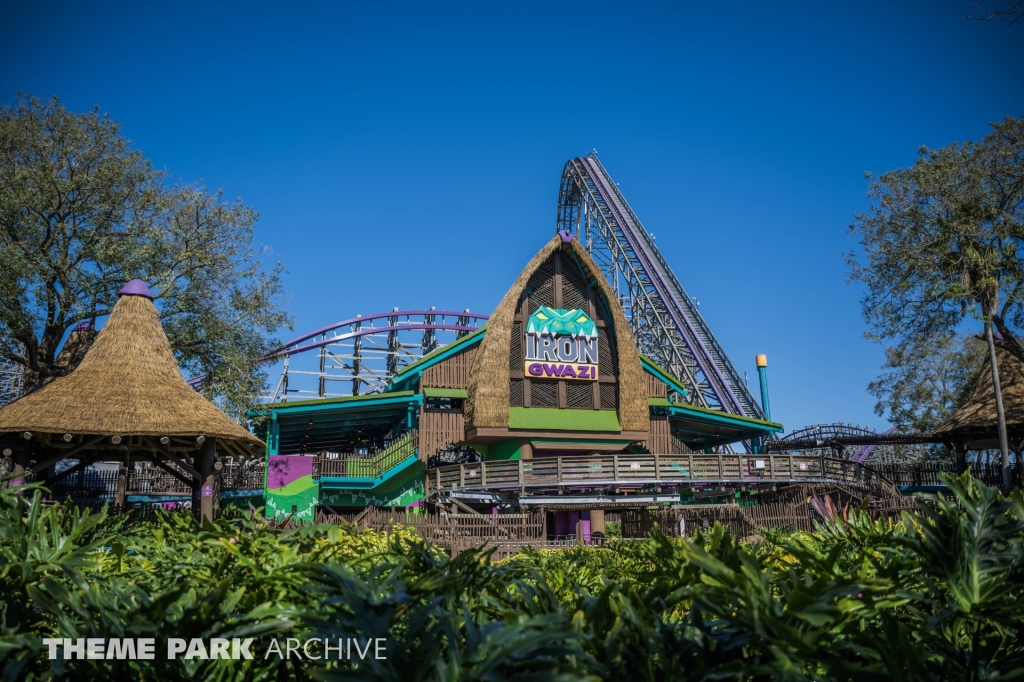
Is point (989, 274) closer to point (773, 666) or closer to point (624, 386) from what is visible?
point (624, 386)

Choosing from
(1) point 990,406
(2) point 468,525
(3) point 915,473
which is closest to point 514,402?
(2) point 468,525

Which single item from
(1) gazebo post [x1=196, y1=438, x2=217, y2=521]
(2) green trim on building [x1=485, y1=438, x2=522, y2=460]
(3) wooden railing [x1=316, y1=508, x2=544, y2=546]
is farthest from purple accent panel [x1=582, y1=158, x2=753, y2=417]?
(1) gazebo post [x1=196, y1=438, x2=217, y2=521]

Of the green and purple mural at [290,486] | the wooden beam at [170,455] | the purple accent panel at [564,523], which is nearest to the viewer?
the wooden beam at [170,455]

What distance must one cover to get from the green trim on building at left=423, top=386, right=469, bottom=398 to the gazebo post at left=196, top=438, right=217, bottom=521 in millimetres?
12271

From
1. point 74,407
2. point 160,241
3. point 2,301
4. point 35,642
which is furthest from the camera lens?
point 160,241

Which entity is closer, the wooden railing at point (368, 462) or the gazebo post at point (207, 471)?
the gazebo post at point (207, 471)

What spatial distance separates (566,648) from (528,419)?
26691mm

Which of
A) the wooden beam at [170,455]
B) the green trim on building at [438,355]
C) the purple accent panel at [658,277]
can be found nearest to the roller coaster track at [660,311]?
the purple accent panel at [658,277]

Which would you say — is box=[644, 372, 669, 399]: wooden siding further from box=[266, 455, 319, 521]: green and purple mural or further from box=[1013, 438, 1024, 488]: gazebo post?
box=[266, 455, 319, 521]: green and purple mural

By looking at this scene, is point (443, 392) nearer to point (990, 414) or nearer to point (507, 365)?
point (507, 365)

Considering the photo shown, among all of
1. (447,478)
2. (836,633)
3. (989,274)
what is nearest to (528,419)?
(447,478)

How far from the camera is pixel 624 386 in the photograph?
1198 inches

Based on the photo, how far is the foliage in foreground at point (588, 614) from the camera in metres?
2.38

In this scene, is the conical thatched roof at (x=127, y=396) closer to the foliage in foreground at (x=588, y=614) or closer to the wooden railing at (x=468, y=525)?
the wooden railing at (x=468, y=525)
